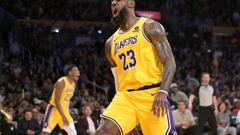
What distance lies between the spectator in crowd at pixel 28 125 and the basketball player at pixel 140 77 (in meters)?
6.23

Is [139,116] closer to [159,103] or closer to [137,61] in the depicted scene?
[159,103]

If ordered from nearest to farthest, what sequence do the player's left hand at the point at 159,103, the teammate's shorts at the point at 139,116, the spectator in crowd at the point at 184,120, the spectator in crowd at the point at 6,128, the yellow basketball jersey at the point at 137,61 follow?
the player's left hand at the point at 159,103 → the teammate's shorts at the point at 139,116 → the yellow basketball jersey at the point at 137,61 → the spectator in crowd at the point at 6,128 → the spectator in crowd at the point at 184,120

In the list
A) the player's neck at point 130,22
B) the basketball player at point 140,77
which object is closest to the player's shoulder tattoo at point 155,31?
the basketball player at point 140,77

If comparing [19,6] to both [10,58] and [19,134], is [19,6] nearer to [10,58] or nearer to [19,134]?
[10,58]

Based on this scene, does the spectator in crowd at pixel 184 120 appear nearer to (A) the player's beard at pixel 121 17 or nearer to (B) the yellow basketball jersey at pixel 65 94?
(B) the yellow basketball jersey at pixel 65 94

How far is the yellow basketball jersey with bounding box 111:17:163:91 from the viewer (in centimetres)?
496

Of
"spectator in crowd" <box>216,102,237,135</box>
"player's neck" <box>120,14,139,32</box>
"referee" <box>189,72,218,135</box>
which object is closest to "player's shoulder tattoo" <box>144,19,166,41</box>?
"player's neck" <box>120,14,139,32</box>

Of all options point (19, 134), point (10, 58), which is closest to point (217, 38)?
point (10, 58)

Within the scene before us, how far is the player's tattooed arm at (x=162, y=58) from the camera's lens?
15.6ft

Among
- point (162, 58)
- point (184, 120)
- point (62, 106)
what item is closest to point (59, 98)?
point (62, 106)

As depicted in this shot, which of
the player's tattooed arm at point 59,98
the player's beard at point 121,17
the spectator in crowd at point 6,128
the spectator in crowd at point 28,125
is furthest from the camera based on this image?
the spectator in crowd at point 28,125

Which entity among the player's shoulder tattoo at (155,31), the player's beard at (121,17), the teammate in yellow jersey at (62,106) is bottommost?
the teammate in yellow jersey at (62,106)

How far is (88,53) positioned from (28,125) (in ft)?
29.1

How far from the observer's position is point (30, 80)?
52.8ft
